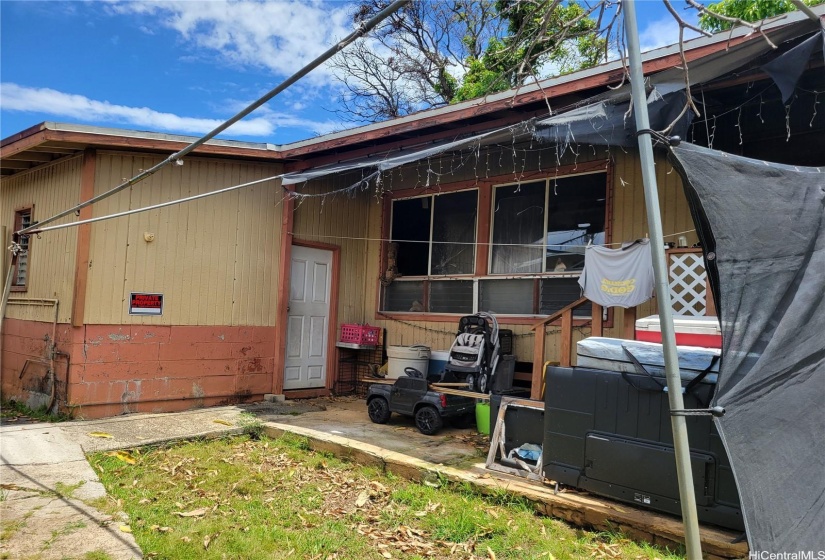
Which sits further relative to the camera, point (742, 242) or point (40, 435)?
point (40, 435)

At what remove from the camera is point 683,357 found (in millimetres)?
3430

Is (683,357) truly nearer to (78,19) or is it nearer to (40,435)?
(40,435)

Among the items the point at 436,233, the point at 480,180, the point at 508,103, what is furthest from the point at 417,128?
the point at 436,233

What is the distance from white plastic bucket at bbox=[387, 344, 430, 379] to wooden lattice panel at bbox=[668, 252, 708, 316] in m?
3.41

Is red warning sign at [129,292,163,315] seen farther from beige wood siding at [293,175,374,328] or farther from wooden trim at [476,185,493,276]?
wooden trim at [476,185,493,276]

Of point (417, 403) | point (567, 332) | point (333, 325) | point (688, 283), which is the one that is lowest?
point (417, 403)

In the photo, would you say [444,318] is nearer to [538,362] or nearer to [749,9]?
[538,362]

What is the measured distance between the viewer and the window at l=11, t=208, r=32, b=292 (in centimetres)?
762

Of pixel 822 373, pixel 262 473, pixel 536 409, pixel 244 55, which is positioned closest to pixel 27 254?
pixel 262 473

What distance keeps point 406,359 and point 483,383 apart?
1.50 m

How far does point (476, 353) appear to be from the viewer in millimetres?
6262

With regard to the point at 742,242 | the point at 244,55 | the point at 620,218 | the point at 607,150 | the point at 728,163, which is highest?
the point at 244,55

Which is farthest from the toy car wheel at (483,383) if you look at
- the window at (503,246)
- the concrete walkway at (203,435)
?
the window at (503,246)

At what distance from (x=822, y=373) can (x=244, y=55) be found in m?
11.7
